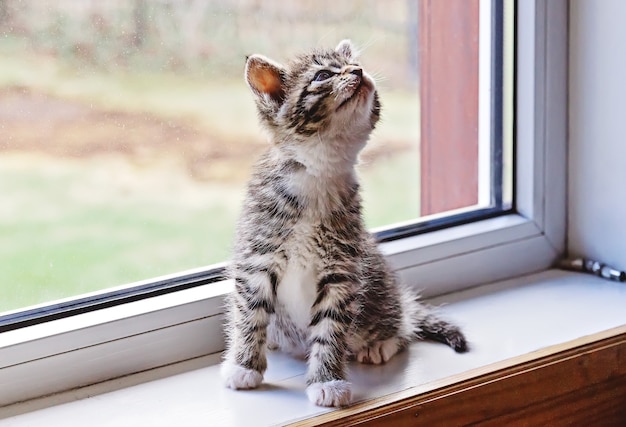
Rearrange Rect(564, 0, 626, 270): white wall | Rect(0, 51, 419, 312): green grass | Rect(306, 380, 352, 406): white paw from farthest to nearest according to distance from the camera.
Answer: Rect(564, 0, 626, 270): white wall → Rect(0, 51, 419, 312): green grass → Rect(306, 380, 352, 406): white paw

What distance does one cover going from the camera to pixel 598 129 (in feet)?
4.52

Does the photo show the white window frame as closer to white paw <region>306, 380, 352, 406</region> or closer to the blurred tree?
white paw <region>306, 380, 352, 406</region>

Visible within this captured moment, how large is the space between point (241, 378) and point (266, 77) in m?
0.38

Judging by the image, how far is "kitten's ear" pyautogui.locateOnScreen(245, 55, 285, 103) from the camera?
105 cm

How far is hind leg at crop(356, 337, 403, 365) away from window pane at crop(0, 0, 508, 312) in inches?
9.8

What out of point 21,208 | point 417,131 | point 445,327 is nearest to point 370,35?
point 417,131

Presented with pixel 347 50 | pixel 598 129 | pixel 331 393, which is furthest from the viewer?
pixel 598 129

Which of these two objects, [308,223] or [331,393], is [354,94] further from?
[331,393]

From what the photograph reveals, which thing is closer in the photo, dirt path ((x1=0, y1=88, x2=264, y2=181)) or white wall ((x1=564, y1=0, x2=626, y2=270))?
dirt path ((x1=0, y1=88, x2=264, y2=181))

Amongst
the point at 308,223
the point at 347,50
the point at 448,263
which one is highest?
the point at 347,50

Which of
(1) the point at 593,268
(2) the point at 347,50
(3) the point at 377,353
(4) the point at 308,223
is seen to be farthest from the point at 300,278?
(1) the point at 593,268

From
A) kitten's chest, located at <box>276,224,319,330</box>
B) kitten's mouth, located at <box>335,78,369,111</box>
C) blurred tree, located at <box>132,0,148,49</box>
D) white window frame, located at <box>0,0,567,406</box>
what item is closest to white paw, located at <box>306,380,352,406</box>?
kitten's chest, located at <box>276,224,319,330</box>

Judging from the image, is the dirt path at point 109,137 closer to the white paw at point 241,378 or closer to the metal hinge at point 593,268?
the white paw at point 241,378

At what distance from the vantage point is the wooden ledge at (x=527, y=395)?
105cm
